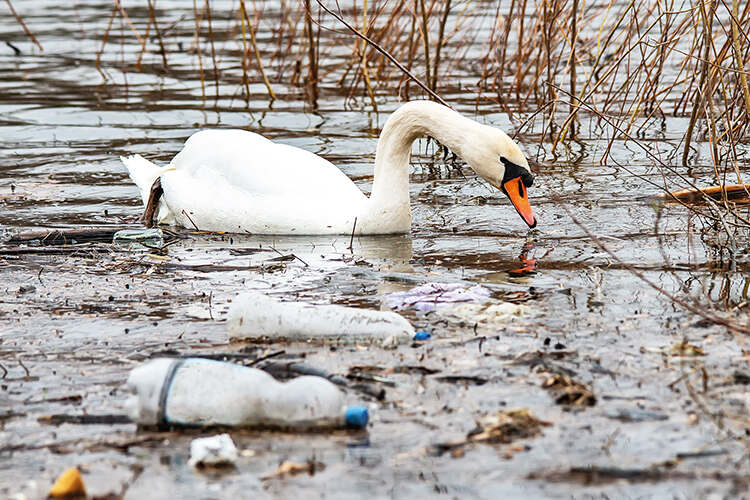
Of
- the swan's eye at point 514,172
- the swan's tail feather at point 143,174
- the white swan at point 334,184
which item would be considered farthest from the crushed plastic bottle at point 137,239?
the swan's eye at point 514,172

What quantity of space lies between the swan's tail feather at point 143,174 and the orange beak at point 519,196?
2.62m

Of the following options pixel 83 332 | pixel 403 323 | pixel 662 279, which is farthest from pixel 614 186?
pixel 83 332

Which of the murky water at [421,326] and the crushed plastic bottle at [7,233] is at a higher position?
the crushed plastic bottle at [7,233]

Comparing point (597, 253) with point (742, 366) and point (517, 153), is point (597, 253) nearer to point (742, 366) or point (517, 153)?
point (517, 153)

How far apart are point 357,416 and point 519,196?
3.08m

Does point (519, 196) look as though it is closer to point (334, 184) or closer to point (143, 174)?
point (334, 184)

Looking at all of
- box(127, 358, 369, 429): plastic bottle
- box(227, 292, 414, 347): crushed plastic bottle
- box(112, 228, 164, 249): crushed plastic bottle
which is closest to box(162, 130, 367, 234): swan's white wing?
box(112, 228, 164, 249): crushed plastic bottle

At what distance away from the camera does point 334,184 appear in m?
6.80

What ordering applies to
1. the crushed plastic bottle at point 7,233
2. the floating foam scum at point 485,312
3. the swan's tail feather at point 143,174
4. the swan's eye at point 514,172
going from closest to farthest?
the floating foam scum at point 485,312
the swan's eye at point 514,172
the crushed plastic bottle at point 7,233
the swan's tail feather at point 143,174

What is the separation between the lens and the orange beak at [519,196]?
6.32 meters

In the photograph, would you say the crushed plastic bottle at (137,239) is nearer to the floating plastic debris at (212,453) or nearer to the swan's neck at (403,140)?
the swan's neck at (403,140)

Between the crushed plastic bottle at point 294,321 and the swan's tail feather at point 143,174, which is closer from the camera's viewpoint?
the crushed plastic bottle at point 294,321

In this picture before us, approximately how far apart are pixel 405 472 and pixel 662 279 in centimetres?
248

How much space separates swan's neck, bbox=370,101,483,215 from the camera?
6.58 metres
